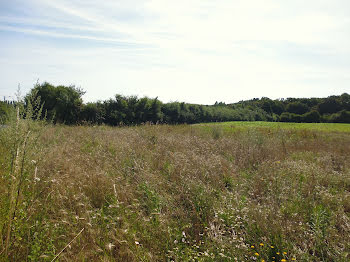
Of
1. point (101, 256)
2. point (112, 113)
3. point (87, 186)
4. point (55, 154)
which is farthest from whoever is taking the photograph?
point (112, 113)

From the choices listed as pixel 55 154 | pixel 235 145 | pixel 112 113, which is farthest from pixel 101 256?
pixel 112 113

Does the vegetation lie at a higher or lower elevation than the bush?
lower

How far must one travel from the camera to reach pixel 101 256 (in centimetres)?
245

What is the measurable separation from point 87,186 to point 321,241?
12.3 feet

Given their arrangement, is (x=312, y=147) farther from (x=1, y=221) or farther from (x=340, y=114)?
(x=340, y=114)

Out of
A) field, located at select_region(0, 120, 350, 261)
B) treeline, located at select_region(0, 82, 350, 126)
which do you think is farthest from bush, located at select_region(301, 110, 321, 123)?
field, located at select_region(0, 120, 350, 261)

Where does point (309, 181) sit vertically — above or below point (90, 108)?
below

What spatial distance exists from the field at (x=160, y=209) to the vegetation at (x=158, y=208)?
0.06ft

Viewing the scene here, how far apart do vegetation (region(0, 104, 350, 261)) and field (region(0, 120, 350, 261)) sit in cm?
2

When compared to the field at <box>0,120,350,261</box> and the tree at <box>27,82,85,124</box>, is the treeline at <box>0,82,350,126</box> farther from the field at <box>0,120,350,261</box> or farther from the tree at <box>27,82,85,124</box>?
the field at <box>0,120,350,261</box>

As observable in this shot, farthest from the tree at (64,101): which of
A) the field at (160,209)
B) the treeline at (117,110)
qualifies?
the field at (160,209)

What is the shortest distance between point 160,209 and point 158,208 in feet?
0.12

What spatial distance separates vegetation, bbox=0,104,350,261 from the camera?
2416 mm

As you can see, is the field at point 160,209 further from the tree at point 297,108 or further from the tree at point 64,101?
the tree at point 297,108
